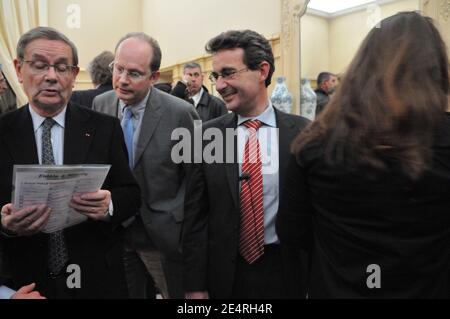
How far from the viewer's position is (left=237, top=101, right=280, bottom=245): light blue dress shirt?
154 cm

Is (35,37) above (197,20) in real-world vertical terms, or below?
below

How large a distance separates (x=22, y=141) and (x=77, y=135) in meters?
0.18

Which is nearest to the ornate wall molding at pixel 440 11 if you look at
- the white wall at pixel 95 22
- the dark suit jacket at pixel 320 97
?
the dark suit jacket at pixel 320 97

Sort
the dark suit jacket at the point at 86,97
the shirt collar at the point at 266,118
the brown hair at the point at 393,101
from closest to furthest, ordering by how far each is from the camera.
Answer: the brown hair at the point at 393,101 → the shirt collar at the point at 266,118 → the dark suit jacket at the point at 86,97

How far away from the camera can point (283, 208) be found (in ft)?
4.07

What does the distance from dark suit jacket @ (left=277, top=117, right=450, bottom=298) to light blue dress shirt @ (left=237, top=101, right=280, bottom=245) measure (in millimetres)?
439

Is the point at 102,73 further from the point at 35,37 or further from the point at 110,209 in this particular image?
Answer: the point at 110,209

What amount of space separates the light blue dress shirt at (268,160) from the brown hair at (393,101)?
1.69 feet

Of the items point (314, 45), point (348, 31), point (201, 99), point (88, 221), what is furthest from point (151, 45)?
point (314, 45)

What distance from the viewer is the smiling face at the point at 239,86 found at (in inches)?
66.1

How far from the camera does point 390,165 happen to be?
0.99 meters

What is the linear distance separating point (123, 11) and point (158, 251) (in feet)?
24.1

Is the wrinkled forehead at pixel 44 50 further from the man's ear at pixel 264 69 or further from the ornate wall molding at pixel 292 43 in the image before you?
the ornate wall molding at pixel 292 43
